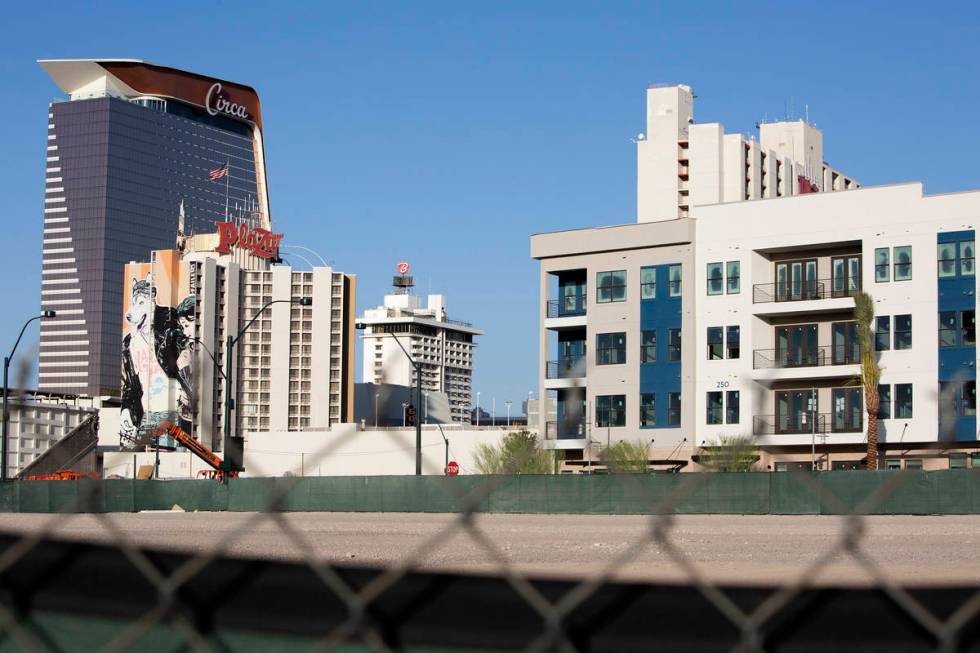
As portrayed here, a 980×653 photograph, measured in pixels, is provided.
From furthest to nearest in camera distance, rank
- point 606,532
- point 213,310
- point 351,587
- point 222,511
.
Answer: point 213,310
point 222,511
point 606,532
point 351,587

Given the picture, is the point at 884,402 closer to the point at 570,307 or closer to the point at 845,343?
the point at 845,343

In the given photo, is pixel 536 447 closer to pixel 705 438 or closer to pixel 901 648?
pixel 705 438

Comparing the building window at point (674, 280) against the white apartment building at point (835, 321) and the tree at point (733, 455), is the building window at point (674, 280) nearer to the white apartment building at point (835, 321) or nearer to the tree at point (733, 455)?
the white apartment building at point (835, 321)

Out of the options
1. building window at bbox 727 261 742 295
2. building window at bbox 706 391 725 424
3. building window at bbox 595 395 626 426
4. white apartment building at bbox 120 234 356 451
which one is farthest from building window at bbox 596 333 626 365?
white apartment building at bbox 120 234 356 451

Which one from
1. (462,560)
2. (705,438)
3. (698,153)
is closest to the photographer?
(462,560)

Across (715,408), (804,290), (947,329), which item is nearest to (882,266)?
(947,329)

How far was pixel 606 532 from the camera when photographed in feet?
103

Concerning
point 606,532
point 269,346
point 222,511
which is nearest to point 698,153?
point 269,346

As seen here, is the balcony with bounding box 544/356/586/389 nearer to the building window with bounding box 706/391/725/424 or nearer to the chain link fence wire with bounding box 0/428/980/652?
the building window with bounding box 706/391/725/424

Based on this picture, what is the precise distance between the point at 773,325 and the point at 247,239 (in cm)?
11741

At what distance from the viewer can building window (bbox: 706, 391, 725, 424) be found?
2517 inches

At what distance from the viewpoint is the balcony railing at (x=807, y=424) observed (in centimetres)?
5991

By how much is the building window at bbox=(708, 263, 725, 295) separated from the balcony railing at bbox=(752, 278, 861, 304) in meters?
1.66

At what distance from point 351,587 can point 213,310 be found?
160 meters
